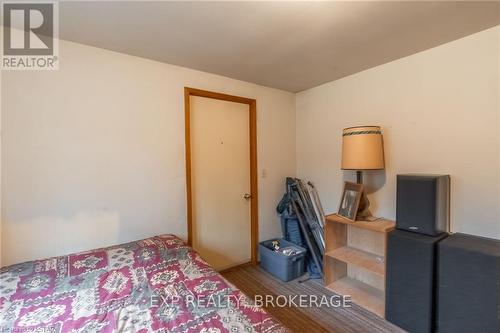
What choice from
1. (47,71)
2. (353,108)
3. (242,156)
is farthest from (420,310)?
(47,71)

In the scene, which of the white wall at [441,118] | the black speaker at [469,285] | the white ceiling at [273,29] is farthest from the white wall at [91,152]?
the black speaker at [469,285]

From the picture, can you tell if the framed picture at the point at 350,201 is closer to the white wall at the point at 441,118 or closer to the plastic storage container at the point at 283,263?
the white wall at the point at 441,118

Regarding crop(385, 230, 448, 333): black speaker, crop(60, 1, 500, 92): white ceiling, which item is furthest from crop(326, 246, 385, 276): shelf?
crop(60, 1, 500, 92): white ceiling

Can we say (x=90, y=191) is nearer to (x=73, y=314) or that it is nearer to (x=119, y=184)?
(x=119, y=184)

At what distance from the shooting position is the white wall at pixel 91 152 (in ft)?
5.60

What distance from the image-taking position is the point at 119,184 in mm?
2084

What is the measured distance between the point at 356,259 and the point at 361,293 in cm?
35

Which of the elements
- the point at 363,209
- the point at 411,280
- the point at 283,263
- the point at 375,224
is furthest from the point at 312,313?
the point at 363,209

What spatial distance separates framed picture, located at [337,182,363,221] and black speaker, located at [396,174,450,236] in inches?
14.3

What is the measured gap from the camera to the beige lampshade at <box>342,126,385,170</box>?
7.03 ft

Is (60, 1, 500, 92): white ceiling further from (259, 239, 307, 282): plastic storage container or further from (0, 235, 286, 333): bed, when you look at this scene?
(259, 239, 307, 282): plastic storage container

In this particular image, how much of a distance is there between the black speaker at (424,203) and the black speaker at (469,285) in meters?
0.16

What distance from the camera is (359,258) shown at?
2350 millimetres

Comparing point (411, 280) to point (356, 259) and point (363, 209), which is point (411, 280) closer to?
point (356, 259)
